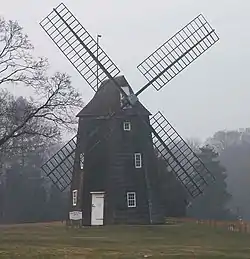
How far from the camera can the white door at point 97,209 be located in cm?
4297

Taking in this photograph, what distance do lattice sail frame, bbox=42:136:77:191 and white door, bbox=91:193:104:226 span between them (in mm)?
4528

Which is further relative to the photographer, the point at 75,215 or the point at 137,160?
the point at 75,215

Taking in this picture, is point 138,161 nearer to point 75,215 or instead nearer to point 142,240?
point 75,215

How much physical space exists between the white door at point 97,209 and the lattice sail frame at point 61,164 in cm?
453

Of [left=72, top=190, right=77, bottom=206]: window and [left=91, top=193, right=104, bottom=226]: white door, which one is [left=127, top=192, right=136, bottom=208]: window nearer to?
[left=91, top=193, right=104, bottom=226]: white door

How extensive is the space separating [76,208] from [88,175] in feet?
8.16

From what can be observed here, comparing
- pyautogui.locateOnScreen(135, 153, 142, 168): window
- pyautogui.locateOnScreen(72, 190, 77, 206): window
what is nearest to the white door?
pyautogui.locateOnScreen(72, 190, 77, 206): window

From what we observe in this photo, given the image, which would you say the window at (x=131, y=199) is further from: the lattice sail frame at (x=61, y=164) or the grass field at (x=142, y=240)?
the lattice sail frame at (x=61, y=164)

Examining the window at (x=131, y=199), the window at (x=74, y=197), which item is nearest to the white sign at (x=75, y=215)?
the window at (x=74, y=197)

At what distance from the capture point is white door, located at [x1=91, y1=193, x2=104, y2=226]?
42969mm

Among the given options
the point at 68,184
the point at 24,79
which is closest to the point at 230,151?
the point at 68,184

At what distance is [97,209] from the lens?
43125 mm

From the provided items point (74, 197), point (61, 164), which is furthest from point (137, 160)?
point (61, 164)

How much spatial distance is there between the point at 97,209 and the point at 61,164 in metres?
5.29
